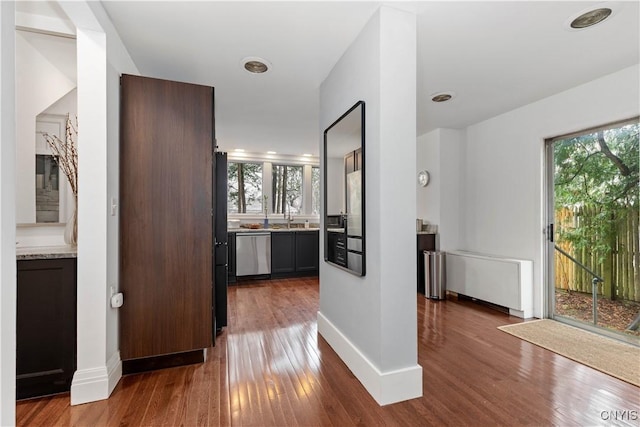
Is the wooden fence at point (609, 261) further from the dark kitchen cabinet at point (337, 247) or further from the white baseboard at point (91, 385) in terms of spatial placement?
the white baseboard at point (91, 385)

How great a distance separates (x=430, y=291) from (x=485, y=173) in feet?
5.80

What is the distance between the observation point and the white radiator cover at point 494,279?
329 cm

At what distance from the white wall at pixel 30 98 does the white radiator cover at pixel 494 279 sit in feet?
14.4

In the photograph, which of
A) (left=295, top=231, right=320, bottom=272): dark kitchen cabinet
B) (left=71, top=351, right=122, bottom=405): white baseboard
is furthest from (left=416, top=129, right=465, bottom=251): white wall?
(left=71, top=351, right=122, bottom=405): white baseboard

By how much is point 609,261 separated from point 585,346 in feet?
2.97

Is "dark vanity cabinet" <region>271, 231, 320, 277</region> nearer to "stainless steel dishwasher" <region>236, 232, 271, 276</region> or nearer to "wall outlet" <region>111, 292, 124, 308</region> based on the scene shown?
"stainless steel dishwasher" <region>236, 232, 271, 276</region>

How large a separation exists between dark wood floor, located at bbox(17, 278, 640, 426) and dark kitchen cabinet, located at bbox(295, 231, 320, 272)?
108 inches

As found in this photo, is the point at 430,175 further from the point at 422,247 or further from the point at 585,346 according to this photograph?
the point at 585,346

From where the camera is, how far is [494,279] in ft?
11.6

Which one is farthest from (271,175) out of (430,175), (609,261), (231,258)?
(609,261)

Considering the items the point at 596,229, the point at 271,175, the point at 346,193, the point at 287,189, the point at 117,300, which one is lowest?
the point at 117,300

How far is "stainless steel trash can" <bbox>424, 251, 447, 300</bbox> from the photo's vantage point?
4039mm

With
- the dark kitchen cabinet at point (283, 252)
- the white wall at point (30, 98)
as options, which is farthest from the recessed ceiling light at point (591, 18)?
the dark kitchen cabinet at point (283, 252)

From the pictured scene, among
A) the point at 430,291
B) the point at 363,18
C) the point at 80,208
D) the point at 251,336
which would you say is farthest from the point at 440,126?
the point at 80,208
